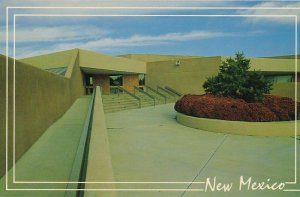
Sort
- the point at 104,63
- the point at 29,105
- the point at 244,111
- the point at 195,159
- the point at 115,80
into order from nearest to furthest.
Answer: the point at 195,159
the point at 29,105
the point at 244,111
the point at 104,63
the point at 115,80

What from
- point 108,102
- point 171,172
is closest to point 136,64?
point 108,102

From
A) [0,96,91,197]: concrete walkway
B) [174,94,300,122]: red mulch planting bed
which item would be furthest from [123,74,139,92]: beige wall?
[0,96,91,197]: concrete walkway

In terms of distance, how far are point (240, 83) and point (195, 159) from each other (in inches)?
254

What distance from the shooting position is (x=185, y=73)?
85.0 feet

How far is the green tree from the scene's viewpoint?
10.8m

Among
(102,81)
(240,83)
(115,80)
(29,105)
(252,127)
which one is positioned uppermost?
(115,80)

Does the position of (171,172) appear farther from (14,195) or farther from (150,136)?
(150,136)

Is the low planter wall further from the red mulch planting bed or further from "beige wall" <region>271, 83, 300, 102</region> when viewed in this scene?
"beige wall" <region>271, 83, 300, 102</region>

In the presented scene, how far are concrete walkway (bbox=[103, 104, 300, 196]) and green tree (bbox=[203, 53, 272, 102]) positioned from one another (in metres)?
3.37

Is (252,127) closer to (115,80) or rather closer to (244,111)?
(244,111)

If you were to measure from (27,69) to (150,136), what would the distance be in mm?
3728

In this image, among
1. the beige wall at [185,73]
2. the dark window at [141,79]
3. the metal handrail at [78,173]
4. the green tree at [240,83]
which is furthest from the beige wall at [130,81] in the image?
the metal handrail at [78,173]

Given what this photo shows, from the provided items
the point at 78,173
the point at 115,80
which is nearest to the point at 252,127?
the point at 78,173

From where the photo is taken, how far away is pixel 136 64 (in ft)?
87.9
